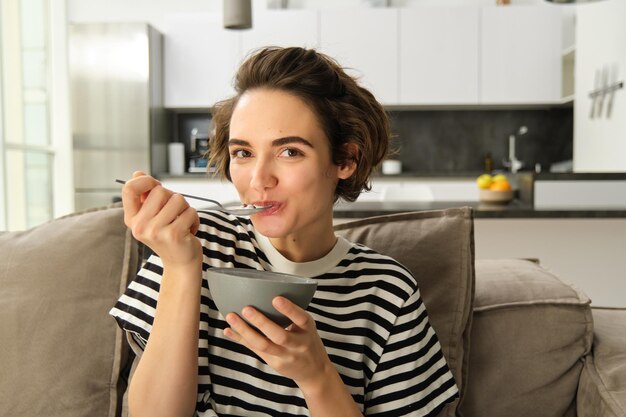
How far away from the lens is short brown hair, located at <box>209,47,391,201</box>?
44.4 inches

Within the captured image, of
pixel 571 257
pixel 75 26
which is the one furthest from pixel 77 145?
pixel 571 257

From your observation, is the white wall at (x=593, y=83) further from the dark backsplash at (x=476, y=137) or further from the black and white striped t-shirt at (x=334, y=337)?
the black and white striped t-shirt at (x=334, y=337)

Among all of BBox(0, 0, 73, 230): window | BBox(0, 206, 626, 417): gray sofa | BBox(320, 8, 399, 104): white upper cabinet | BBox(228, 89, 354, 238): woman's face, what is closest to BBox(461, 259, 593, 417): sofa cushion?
BBox(0, 206, 626, 417): gray sofa

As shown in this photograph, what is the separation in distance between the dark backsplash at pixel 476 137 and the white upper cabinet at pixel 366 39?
1.84ft

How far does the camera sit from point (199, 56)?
549 centimetres

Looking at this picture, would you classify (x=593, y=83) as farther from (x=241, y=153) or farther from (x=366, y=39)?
(x=241, y=153)

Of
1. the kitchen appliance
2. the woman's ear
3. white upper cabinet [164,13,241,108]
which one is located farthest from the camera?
the kitchen appliance

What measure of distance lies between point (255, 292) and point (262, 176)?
1.00ft

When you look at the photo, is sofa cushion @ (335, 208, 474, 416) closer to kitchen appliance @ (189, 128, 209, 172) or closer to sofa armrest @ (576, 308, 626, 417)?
sofa armrest @ (576, 308, 626, 417)

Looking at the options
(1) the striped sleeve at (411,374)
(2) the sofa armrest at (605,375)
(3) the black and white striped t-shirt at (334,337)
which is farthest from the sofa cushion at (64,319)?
(2) the sofa armrest at (605,375)

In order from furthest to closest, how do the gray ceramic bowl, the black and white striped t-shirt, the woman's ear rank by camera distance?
1. the woman's ear
2. the black and white striped t-shirt
3. the gray ceramic bowl

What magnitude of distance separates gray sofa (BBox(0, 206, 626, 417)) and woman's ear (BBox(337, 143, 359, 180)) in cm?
23

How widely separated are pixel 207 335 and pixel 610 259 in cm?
246

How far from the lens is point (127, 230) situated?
4.47 ft
